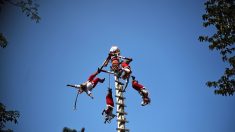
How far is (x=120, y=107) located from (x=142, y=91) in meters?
1.28

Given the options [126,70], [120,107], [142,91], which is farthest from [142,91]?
[120,107]

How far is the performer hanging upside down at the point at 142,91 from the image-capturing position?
8266mm

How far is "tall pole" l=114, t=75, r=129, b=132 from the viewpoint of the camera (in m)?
7.05

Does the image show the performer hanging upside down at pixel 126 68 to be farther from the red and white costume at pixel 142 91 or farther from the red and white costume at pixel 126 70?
the red and white costume at pixel 142 91

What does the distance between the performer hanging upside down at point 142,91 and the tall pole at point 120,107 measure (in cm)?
84

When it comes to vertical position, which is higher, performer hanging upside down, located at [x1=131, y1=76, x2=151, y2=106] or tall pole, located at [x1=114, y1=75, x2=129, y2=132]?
performer hanging upside down, located at [x1=131, y1=76, x2=151, y2=106]

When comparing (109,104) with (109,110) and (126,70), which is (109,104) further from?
(126,70)

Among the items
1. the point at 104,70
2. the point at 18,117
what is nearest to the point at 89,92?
the point at 104,70

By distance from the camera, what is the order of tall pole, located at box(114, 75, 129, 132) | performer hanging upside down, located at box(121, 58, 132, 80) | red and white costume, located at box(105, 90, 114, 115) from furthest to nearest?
red and white costume, located at box(105, 90, 114, 115) → performer hanging upside down, located at box(121, 58, 132, 80) → tall pole, located at box(114, 75, 129, 132)

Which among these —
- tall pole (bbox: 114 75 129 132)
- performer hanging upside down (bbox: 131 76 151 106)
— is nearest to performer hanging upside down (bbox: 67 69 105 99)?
tall pole (bbox: 114 75 129 132)

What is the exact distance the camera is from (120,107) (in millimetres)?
7309

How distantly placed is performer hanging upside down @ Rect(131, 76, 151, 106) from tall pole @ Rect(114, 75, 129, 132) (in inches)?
33.0

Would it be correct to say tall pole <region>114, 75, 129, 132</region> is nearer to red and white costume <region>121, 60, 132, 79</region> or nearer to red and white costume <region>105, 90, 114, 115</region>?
red and white costume <region>121, 60, 132, 79</region>

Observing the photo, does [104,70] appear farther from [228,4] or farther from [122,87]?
[228,4]
